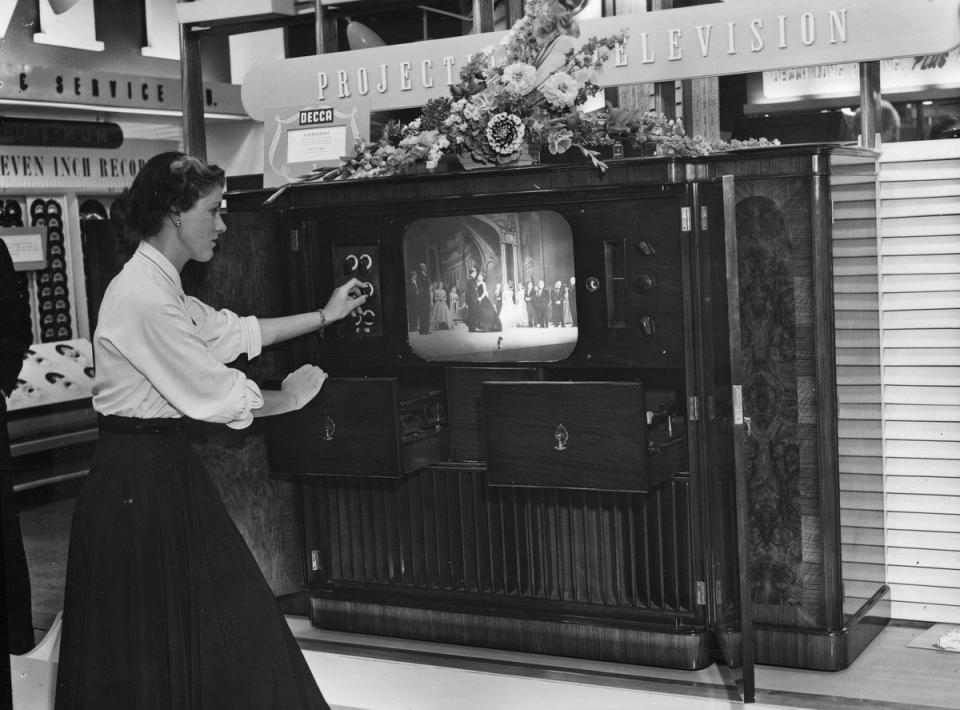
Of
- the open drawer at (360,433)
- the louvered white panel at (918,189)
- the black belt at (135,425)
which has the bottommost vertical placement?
the open drawer at (360,433)

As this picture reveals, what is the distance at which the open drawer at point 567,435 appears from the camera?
2.99 m

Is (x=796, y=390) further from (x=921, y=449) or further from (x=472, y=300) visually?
(x=472, y=300)

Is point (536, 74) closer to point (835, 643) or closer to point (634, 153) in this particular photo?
point (634, 153)

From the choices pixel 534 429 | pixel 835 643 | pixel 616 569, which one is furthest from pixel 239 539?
pixel 835 643

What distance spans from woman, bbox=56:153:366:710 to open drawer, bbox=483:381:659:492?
67 cm

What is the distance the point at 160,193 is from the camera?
288cm

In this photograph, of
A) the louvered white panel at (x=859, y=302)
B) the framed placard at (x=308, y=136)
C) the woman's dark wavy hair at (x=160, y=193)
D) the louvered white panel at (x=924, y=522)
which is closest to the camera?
the woman's dark wavy hair at (x=160, y=193)

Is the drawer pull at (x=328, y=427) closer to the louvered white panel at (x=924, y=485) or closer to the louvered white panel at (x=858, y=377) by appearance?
the louvered white panel at (x=858, y=377)

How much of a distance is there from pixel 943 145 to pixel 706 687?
172 centimetres

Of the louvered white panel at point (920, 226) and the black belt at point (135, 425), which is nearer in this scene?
the black belt at point (135, 425)

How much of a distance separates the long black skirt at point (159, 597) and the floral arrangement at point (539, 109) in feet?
3.83

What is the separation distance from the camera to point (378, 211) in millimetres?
3574

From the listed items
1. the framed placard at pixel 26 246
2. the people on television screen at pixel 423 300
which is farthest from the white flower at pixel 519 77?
the framed placard at pixel 26 246

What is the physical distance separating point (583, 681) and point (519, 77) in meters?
1.67
